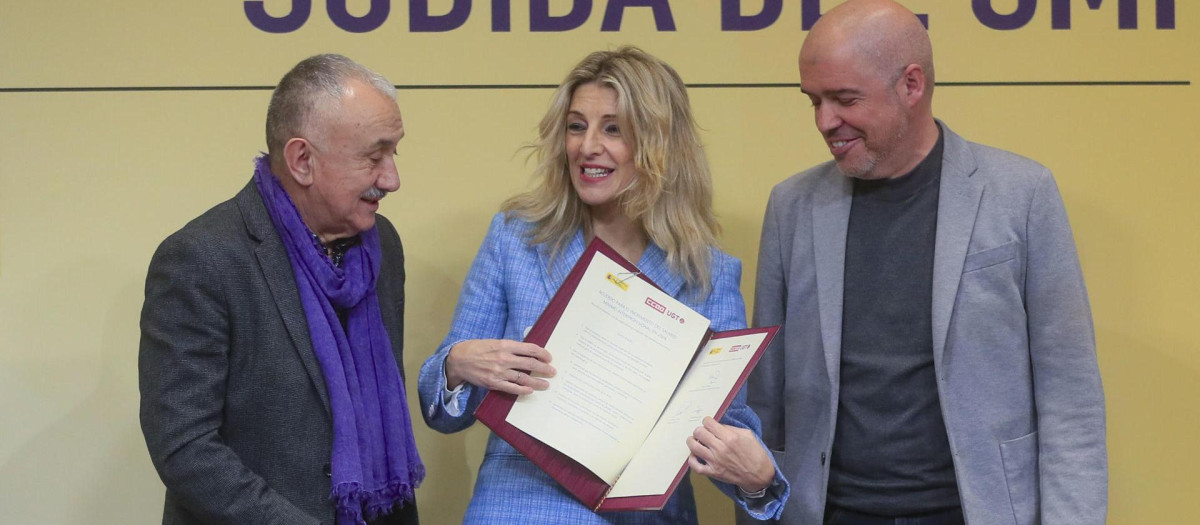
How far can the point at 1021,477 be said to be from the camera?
248 centimetres

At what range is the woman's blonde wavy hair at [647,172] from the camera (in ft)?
8.48

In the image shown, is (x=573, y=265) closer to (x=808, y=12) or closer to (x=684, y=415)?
(x=684, y=415)

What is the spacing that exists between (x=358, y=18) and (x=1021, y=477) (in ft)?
7.00

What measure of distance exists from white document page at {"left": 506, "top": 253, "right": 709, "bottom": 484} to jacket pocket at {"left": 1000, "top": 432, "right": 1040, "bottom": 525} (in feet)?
2.29

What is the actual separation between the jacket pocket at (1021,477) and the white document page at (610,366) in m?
0.70

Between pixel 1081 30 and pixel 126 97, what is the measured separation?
2.72m

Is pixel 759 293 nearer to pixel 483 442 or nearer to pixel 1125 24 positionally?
pixel 483 442

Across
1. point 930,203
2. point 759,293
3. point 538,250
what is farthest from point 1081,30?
point 538,250

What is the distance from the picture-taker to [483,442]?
345 cm

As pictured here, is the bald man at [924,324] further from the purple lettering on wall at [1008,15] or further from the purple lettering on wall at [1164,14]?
the purple lettering on wall at [1164,14]

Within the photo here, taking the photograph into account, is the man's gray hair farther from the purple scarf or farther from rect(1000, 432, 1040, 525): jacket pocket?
rect(1000, 432, 1040, 525): jacket pocket

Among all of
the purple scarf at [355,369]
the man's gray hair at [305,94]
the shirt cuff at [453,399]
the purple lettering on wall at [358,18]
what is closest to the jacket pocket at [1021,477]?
the shirt cuff at [453,399]

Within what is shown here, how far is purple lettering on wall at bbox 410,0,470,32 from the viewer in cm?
337

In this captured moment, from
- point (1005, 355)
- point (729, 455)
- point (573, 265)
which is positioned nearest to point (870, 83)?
point (1005, 355)
